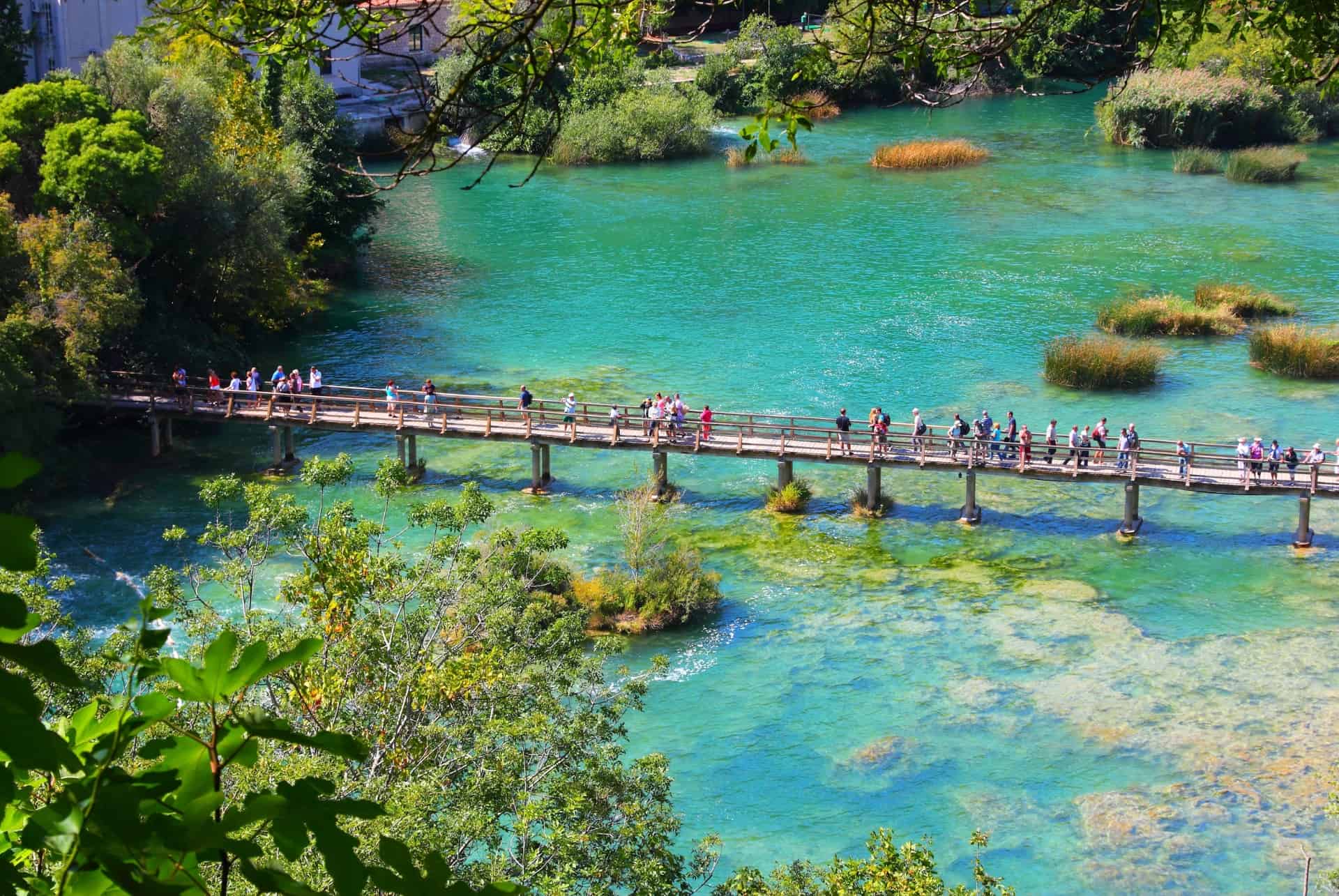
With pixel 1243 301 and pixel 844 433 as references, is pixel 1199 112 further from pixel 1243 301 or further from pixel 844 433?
pixel 844 433

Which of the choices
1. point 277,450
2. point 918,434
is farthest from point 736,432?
point 277,450

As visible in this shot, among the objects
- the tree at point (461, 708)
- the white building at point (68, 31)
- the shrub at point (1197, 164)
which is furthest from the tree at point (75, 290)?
the shrub at point (1197, 164)

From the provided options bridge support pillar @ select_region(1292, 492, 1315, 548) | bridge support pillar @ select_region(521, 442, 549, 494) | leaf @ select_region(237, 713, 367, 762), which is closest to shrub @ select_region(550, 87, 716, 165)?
bridge support pillar @ select_region(521, 442, 549, 494)

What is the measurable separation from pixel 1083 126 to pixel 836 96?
13521mm

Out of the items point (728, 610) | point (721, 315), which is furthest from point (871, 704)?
point (721, 315)

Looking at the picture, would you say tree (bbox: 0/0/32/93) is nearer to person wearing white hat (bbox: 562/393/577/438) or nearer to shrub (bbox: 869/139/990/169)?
person wearing white hat (bbox: 562/393/577/438)

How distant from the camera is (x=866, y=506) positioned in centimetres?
3688

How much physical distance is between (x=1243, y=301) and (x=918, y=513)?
18959 mm

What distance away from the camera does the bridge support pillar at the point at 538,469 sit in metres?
38.0

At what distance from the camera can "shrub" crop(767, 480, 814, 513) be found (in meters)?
36.7

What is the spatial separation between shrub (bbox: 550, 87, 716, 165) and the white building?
22.3m

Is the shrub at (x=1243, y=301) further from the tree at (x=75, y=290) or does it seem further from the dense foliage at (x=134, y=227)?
the tree at (x=75, y=290)

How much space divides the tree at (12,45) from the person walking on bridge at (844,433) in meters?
29.7

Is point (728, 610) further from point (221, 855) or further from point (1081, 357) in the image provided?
point (221, 855)
